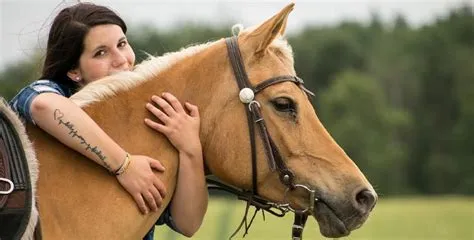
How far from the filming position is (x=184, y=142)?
3850 millimetres

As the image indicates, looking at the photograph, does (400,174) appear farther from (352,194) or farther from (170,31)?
(352,194)

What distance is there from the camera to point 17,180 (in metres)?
3.35

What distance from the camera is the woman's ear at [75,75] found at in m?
4.13

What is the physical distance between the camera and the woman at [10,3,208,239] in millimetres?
3631

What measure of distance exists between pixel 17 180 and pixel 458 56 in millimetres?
61899

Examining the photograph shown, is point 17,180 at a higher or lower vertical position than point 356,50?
higher

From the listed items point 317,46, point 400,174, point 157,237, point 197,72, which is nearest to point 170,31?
point 317,46

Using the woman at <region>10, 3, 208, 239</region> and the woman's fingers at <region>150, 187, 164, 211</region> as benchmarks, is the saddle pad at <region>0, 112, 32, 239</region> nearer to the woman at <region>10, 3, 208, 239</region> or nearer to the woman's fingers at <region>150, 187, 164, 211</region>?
the woman at <region>10, 3, 208, 239</region>

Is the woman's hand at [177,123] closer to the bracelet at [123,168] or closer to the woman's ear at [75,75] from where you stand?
the bracelet at [123,168]

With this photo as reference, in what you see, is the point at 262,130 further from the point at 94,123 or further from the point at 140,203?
the point at 94,123

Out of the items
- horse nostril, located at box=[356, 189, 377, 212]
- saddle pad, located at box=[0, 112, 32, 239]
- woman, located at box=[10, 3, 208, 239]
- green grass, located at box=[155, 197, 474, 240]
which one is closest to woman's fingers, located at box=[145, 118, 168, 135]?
woman, located at box=[10, 3, 208, 239]

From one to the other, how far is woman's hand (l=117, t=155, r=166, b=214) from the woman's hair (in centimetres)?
67

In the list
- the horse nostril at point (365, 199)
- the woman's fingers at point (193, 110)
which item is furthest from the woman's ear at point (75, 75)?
the horse nostril at point (365, 199)

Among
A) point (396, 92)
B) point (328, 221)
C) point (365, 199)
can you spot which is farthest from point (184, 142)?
point (396, 92)
